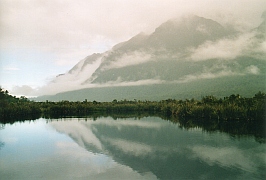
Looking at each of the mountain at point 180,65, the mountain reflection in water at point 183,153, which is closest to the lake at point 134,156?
the mountain reflection in water at point 183,153

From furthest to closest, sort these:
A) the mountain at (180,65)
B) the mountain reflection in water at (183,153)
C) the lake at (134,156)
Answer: the mountain at (180,65) → the mountain reflection in water at (183,153) → the lake at (134,156)

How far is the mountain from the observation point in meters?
107

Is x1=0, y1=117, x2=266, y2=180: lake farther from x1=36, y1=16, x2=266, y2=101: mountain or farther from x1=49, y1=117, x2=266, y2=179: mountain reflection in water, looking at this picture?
x1=36, y1=16, x2=266, y2=101: mountain

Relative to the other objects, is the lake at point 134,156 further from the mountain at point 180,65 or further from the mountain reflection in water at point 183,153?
the mountain at point 180,65

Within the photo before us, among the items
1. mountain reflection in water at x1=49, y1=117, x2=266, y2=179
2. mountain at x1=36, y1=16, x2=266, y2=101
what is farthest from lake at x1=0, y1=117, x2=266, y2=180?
mountain at x1=36, y1=16, x2=266, y2=101

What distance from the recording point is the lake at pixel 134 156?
1017 cm

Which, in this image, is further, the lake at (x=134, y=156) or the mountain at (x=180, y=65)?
the mountain at (x=180, y=65)

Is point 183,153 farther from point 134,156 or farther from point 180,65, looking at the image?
point 180,65

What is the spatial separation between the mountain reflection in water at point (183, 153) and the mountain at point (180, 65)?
226 ft

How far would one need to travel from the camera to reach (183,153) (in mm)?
13305

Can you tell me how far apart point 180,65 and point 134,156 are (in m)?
130

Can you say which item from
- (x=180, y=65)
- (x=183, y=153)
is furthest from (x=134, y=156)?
(x=180, y=65)

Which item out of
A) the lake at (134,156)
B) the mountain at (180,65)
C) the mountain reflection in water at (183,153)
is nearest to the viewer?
the lake at (134,156)

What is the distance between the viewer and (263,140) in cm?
1608
